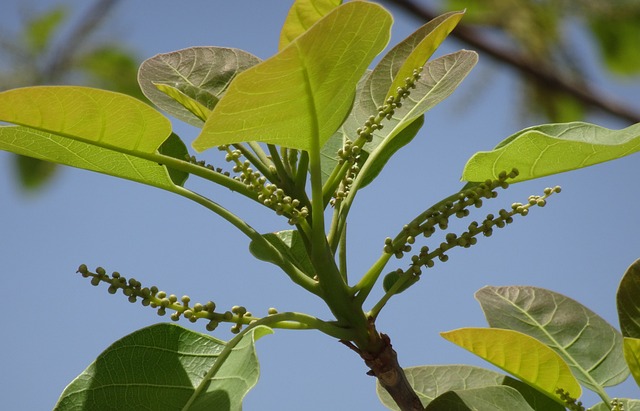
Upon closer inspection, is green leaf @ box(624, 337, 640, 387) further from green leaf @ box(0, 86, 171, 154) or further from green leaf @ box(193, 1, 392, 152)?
green leaf @ box(0, 86, 171, 154)

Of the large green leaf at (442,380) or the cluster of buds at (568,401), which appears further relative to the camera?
the large green leaf at (442,380)

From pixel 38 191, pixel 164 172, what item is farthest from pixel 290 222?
pixel 38 191

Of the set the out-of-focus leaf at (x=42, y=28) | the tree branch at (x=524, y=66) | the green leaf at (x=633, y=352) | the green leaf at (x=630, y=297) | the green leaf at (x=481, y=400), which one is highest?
the out-of-focus leaf at (x=42, y=28)

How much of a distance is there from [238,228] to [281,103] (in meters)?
0.23

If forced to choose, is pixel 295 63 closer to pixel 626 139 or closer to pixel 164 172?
pixel 164 172

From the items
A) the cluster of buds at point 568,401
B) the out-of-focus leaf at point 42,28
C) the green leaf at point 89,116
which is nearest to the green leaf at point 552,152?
the cluster of buds at point 568,401

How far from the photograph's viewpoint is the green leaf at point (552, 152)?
3.35ft

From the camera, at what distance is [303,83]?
2.91ft

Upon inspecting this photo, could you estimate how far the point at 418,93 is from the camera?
1.26 m

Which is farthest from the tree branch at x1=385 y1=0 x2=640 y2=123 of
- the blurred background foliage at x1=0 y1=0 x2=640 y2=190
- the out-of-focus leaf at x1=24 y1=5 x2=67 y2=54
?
the out-of-focus leaf at x1=24 y1=5 x2=67 y2=54

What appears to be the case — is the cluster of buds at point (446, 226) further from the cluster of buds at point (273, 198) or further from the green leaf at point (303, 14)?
the green leaf at point (303, 14)

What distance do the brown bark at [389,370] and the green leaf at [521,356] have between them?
9cm

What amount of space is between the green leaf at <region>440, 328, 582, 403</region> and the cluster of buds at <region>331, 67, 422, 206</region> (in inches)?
9.7

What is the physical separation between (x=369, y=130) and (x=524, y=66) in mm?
1679
